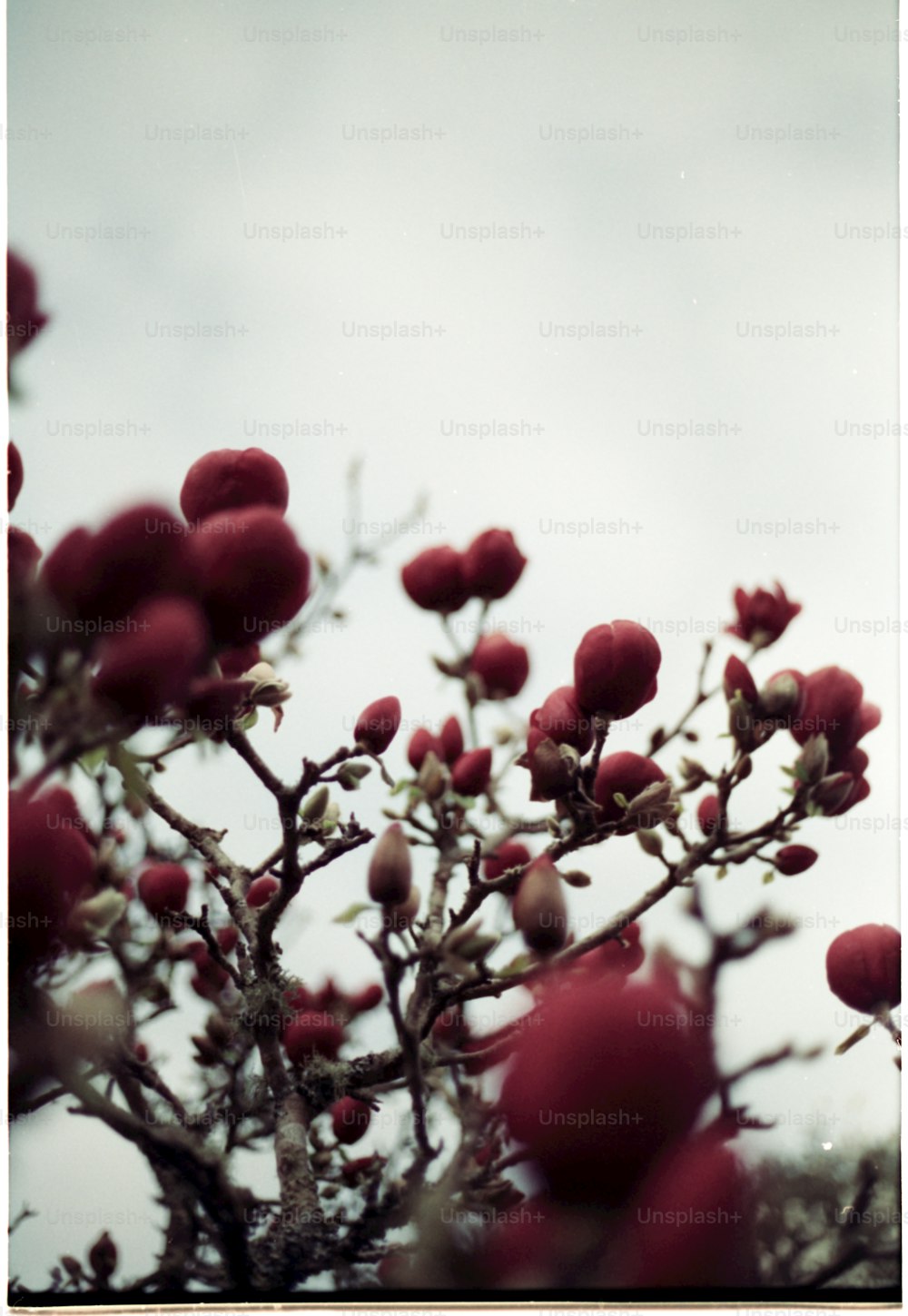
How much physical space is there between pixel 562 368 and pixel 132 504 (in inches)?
10.9

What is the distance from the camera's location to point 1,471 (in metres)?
0.71

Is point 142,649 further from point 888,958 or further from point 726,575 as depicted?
point 888,958

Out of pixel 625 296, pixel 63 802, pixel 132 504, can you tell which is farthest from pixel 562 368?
pixel 63 802

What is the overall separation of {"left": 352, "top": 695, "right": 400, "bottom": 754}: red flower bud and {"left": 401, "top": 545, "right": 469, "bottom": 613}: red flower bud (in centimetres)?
7

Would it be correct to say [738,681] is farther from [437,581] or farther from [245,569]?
[245,569]

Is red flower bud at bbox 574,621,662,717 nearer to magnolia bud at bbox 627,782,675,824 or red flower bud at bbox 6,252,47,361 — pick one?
magnolia bud at bbox 627,782,675,824

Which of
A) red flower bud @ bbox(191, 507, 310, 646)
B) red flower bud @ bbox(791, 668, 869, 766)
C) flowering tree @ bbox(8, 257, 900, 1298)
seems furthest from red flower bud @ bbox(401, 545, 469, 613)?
red flower bud @ bbox(791, 668, 869, 766)

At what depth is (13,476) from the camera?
2.33 feet

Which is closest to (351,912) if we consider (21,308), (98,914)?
(98,914)

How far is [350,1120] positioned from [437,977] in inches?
4.0

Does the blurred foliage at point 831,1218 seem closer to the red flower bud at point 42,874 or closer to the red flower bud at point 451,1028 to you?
the red flower bud at point 451,1028

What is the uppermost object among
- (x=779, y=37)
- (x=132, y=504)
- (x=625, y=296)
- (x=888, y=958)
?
(x=779, y=37)

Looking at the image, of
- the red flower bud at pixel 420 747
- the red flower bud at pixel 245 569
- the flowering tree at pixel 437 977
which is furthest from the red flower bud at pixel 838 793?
the red flower bud at pixel 245 569

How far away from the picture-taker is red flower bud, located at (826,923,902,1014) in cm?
70
